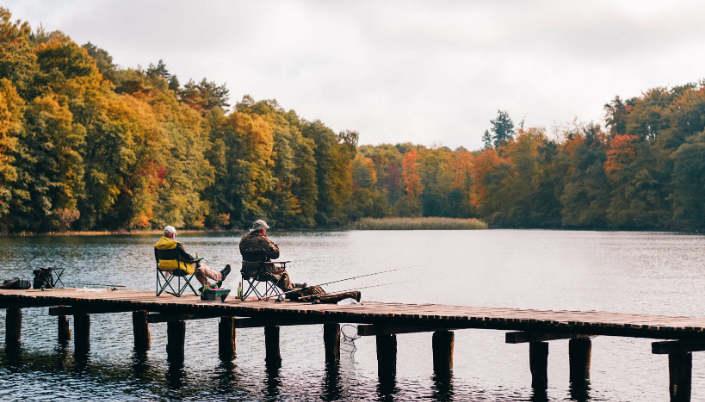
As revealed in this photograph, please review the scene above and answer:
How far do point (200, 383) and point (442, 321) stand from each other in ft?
12.7

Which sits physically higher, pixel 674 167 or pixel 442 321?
pixel 674 167

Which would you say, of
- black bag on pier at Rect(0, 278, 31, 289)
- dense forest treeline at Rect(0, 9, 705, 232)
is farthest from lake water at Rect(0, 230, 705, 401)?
dense forest treeline at Rect(0, 9, 705, 232)

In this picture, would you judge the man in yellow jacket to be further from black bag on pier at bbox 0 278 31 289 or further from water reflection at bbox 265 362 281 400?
black bag on pier at bbox 0 278 31 289

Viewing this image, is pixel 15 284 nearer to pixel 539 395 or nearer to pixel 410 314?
pixel 410 314

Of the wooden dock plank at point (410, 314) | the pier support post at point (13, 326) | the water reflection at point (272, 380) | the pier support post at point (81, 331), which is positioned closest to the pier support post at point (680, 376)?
the wooden dock plank at point (410, 314)

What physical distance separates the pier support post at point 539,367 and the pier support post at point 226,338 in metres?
5.16

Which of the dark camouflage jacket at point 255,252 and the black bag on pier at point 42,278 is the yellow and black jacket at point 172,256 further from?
the black bag on pier at point 42,278

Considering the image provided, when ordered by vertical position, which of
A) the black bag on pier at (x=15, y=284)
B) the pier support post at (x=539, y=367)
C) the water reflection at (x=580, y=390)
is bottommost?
the water reflection at (x=580, y=390)

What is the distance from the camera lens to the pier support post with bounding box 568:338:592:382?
12.7 m

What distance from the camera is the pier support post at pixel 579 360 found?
41.8ft

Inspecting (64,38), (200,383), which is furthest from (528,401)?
(64,38)

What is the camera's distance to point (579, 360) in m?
12.9

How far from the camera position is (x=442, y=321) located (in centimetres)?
1233

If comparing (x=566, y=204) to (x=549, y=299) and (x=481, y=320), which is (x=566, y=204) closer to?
(x=549, y=299)
